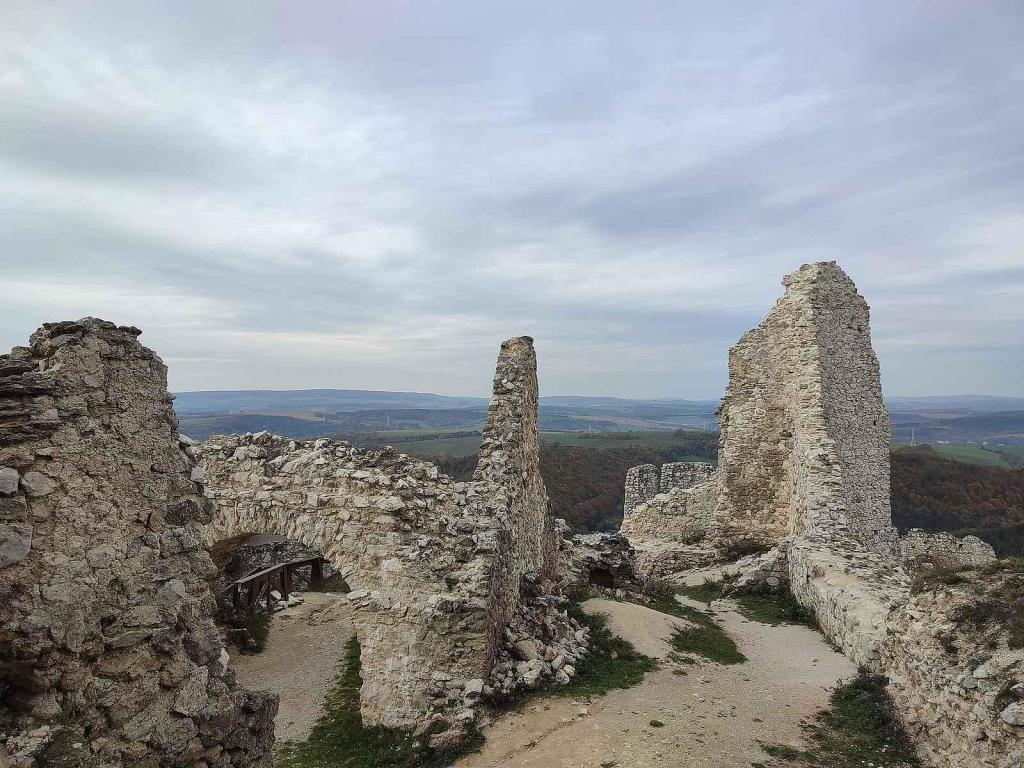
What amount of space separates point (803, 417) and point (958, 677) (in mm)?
10216

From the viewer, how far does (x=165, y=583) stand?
4.09m

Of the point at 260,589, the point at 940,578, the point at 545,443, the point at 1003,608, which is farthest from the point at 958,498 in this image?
the point at 260,589

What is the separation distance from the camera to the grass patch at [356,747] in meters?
6.83

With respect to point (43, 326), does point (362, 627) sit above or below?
below

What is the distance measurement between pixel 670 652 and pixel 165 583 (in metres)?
7.49

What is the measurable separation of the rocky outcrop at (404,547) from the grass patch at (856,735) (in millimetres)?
3116

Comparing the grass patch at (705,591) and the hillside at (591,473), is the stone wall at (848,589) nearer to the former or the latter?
the grass patch at (705,591)

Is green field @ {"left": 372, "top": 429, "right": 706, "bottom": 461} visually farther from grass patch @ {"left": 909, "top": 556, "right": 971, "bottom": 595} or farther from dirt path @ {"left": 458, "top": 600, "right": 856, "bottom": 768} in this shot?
grass patch @ {"left": 909, "top": 556, "right": 971, "bottom": 595}

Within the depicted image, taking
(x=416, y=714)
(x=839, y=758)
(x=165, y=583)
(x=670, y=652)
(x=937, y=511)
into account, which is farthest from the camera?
(x=937, y=511)

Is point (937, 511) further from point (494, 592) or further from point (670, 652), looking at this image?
point (494, 592)

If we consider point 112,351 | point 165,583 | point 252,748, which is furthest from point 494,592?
point 112,351

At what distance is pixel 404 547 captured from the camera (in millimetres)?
7914

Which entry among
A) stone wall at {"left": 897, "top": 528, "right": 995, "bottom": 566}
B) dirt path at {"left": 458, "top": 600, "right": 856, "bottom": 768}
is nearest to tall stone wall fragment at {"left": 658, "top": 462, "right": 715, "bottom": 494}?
stone wall at {"left": 897, "top": 528, "right": 995, "bottom": 566}

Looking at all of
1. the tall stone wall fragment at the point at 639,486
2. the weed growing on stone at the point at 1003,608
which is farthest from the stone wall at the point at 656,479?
the weed growing on stone at the point at 1003,608
